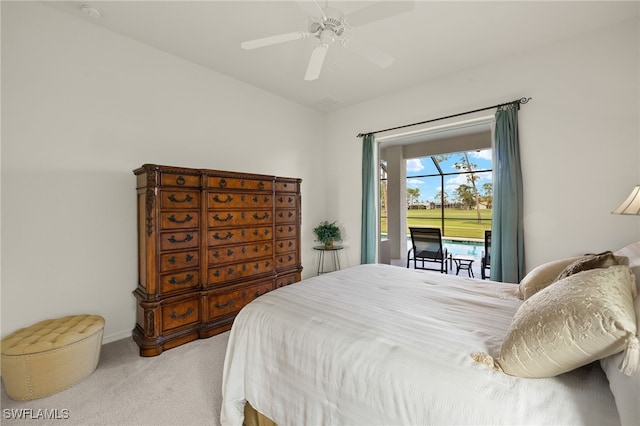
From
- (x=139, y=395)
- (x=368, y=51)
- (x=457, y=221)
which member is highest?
(x=368, y=51)

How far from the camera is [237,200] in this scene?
10.0ft

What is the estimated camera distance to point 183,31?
8.96 feet

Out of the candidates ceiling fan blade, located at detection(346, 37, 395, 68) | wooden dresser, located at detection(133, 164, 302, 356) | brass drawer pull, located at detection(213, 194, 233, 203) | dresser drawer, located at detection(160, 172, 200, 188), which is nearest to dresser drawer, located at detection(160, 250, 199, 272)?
wooden dresser, located at detection(133, 164, 302, 356)

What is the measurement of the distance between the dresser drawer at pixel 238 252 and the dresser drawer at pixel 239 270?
65mm

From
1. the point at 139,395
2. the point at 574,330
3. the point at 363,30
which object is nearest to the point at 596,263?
the point at 574,330

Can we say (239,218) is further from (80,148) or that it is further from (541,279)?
(541,279)

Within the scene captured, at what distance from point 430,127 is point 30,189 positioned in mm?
4308

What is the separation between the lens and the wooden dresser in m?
2.48

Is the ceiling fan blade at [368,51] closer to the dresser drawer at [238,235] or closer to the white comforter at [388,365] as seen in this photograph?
the white comforter at [388,365]

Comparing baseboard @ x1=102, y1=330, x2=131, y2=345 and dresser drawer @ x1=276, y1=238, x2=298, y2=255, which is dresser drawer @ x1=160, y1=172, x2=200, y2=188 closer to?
dresser drawer @ x1=276, y1=238, x2=298, y2=255

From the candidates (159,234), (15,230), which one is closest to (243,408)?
(159,234)

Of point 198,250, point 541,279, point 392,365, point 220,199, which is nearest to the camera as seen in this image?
point 392,365

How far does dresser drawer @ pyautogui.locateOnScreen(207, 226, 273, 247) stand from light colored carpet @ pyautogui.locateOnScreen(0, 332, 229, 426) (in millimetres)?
1047

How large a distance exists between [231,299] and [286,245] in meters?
0.95
